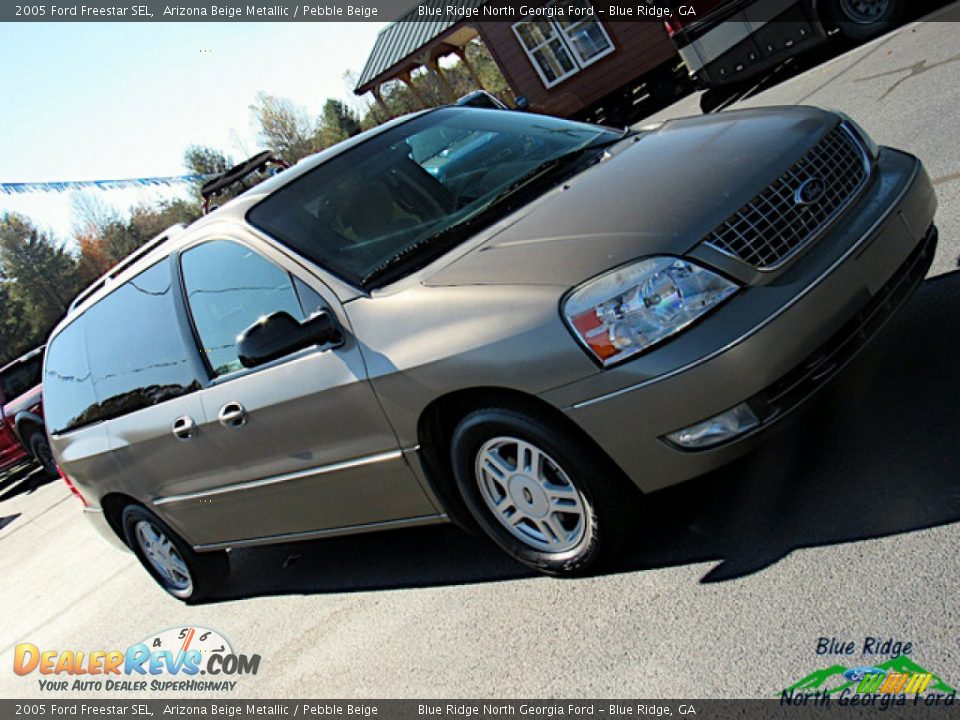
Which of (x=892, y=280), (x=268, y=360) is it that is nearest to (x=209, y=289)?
(x=268, y=360)

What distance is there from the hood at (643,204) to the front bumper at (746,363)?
0.31 m

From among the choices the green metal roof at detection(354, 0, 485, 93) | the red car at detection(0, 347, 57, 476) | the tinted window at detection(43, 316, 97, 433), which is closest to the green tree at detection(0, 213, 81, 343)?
the green metal roof at detection(354, 0, 485, 93)

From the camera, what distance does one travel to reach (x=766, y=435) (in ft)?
10.3

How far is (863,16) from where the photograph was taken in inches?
493

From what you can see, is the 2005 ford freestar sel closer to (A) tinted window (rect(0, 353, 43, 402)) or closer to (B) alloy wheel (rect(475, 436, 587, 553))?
(B) alloy wheel (rect(475, 436, 587, 553))

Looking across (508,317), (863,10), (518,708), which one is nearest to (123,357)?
(508,317)

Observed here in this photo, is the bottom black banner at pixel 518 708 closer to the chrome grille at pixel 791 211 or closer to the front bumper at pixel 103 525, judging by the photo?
the front bumper at pixel 103 525

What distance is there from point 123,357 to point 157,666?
1613mm

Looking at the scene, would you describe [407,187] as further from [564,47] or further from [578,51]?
[564,47]

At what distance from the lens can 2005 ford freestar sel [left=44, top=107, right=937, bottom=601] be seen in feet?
10.2

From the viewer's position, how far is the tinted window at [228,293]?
13.4ft

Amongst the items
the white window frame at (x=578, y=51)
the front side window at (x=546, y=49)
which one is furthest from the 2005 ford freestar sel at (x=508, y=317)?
the front side window at (x=546, y=49)

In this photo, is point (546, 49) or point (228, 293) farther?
Answer: point (546, 49)

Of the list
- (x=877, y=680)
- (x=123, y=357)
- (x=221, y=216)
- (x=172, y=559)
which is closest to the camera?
(x=877, y=680)
